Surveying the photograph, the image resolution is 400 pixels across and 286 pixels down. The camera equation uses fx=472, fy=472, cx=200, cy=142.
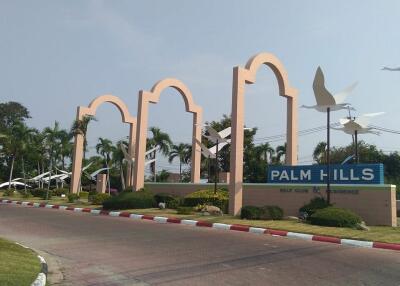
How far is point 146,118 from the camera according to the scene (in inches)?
1137

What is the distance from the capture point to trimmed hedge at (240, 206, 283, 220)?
19.3 m

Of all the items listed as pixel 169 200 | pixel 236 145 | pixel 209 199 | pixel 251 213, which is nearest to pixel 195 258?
pixel 251 213

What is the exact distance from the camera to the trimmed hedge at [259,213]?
1933 centimetres

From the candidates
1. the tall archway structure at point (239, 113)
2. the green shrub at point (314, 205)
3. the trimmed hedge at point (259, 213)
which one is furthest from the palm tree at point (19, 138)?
the green shrub at point (314, 205)

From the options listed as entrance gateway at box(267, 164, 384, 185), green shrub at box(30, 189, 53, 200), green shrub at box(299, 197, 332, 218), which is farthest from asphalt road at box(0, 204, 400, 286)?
green shrub at box(30, 189, 53, 200)

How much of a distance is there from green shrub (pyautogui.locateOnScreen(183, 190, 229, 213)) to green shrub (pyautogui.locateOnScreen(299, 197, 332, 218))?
4.30 meters

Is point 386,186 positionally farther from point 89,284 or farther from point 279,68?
point 89,284

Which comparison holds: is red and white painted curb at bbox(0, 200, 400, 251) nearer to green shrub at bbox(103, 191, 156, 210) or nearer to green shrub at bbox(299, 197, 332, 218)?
green shrub at bbox(103, 191, 156, 210)

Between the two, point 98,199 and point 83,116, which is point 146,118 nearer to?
point 98,199

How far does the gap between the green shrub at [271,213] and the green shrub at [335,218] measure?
2.19 meters

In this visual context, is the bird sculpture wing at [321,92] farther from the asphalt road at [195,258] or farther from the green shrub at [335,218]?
the asphalt road at [195,258]

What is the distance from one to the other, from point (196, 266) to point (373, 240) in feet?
23.0

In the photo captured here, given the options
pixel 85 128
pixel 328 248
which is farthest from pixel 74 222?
pixel 85 128

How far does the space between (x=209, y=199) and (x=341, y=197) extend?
262 inches
